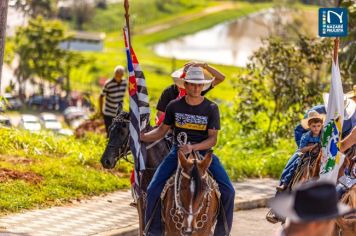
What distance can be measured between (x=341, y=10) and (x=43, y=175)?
599 centimetres

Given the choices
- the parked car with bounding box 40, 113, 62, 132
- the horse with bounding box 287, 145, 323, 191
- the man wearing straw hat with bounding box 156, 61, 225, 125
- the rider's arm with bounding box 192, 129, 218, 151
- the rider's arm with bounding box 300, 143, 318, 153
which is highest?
the man wearing straw hat with bounding box 156, 61, 225, 125

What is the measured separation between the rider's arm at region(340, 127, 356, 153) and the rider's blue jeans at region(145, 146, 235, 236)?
1.35 metres

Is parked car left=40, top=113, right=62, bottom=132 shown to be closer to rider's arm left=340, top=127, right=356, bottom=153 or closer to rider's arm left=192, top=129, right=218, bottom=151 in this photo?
rider's arm left=340, top=127, right=356, bottom=153

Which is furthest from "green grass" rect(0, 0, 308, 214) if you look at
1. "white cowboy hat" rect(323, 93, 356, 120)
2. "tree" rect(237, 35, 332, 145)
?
"white cowboy hat" rect(323, 93, 356, 120)

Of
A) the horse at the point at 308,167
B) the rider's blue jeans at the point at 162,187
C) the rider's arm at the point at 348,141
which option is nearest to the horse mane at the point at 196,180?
the rider's blue jeans at the point at 162,187

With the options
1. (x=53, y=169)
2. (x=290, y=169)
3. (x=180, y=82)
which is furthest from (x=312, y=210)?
(x=53, y=169)

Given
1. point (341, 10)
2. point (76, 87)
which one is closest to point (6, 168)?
point (341, 10)

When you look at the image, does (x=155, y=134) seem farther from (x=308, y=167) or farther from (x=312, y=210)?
(x=312, y=210)

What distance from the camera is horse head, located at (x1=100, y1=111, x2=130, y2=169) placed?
1242 cm

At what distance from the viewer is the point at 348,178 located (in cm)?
1129

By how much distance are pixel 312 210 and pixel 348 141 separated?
18.7 ft

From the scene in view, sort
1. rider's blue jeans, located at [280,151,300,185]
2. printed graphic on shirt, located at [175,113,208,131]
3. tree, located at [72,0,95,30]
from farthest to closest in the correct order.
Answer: tree, located at [72,0,95,30] < rider's blue jeans, located at [280,151,300,185] < printed graphic on shirt, located at [175,113,208,131]

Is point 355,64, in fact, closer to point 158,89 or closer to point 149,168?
point 149,168

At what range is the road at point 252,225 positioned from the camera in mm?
15438
